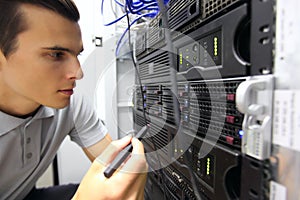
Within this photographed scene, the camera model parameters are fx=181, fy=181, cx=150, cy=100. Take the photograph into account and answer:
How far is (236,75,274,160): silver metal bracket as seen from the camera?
214 mm

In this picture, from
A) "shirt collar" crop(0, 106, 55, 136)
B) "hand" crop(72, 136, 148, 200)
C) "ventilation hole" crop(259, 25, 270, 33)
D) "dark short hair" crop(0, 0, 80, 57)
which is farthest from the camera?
"shirt collar" crop(0, 106, 55, 136)

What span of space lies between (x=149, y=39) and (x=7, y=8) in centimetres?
42

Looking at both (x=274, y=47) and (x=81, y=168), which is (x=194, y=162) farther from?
(x=81, y=168)

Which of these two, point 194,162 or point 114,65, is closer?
point 194,162

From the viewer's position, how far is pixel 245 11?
0.24m

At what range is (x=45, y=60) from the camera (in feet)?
1.73

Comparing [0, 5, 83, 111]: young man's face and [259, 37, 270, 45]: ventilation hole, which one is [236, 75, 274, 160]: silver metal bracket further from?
[0, 5, 83, 111]: young man's face

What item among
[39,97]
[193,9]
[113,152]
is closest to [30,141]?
[39,97]

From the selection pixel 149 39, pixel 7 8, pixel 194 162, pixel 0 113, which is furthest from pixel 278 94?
pixel 0 113

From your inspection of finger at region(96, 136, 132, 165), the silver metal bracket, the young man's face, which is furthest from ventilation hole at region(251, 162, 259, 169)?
the young man's face

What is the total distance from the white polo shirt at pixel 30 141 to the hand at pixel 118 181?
0.45m

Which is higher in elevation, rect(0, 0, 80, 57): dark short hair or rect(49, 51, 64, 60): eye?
rect(0, 0, 80, 57): dark short hair

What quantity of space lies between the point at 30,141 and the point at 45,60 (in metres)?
0.37

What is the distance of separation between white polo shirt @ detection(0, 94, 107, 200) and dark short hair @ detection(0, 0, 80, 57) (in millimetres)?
272
